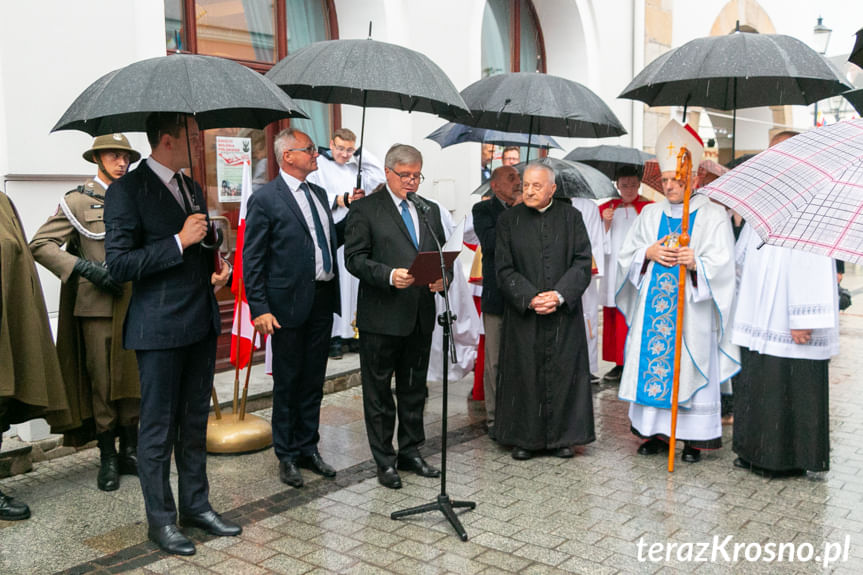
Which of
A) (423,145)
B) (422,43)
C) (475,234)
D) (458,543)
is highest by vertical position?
(422,43)

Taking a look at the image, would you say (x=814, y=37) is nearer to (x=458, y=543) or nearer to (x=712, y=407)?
(x=712, y=407)

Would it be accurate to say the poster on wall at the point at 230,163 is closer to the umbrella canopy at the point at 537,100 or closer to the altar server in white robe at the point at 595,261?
the umbrella canopy at the point at 537,100

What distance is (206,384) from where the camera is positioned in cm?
431

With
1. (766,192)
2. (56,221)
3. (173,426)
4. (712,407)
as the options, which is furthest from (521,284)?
(766,192)

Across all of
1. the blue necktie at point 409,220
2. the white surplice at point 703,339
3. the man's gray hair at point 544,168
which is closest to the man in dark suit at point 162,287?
the blue necktie at point 409,220

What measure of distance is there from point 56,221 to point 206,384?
1.41 meters

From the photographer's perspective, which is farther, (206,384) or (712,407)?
(712,407)

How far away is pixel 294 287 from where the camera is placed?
15.8ft

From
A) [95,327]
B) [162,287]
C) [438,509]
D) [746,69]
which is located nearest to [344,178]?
[95,327]

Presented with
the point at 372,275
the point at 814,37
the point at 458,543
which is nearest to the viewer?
the point at 458,543

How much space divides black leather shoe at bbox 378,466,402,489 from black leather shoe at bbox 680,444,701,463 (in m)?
1.88

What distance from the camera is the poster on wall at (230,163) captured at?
24.1ft

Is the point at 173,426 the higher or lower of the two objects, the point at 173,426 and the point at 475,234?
the lower

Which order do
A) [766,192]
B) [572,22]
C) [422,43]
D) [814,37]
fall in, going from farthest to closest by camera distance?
1. [814,37]
2. [572,22]
3. [422,43]
4. [766,192]
